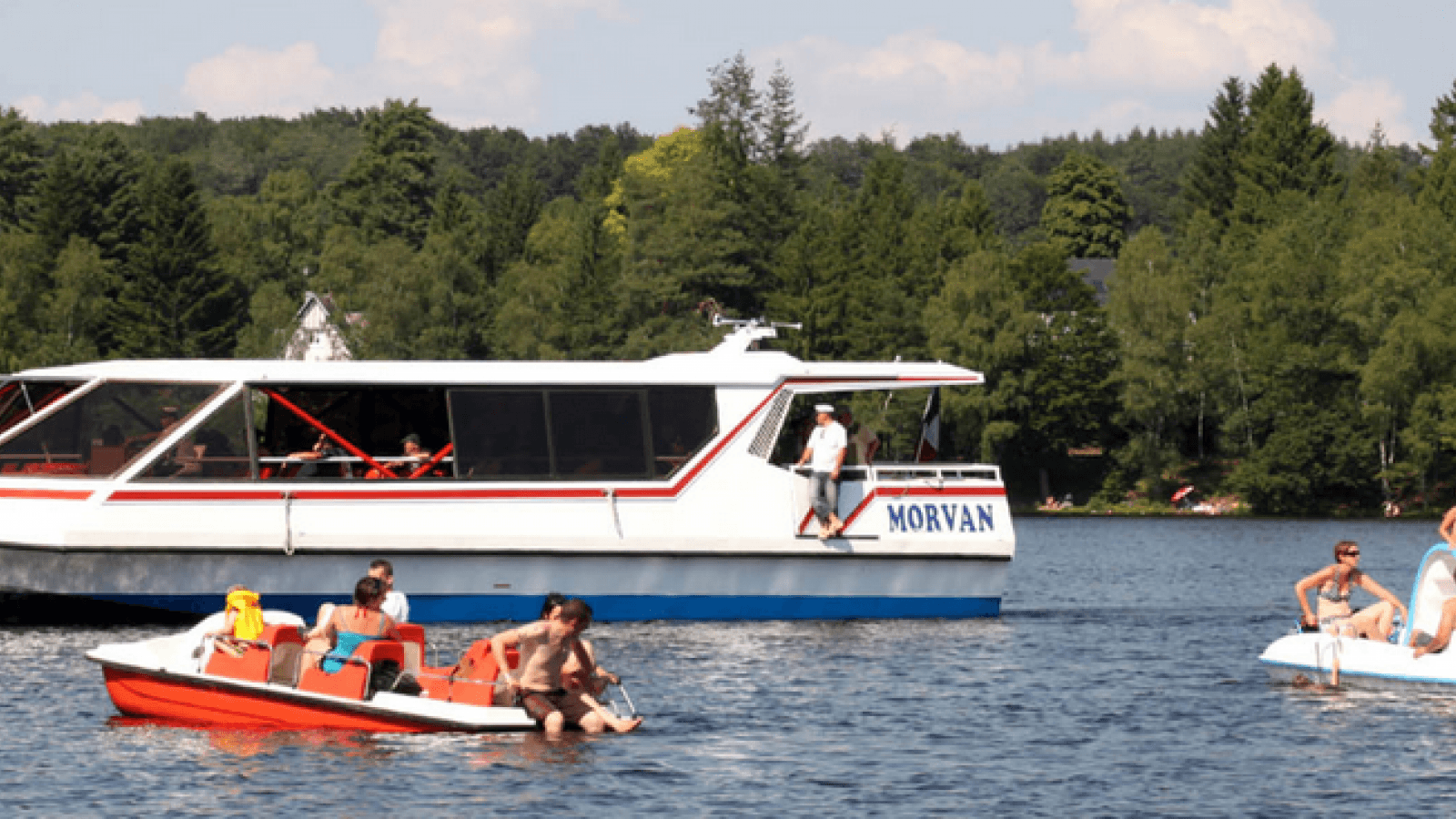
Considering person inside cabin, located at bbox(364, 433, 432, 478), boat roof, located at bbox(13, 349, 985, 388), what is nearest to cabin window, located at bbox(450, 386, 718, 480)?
boat roof, located at bbox(13, 349, 985, 388)

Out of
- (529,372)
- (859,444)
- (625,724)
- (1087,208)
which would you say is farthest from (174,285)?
(625,724)

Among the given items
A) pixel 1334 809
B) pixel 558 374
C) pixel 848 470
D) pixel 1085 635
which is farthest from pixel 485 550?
pixel 1334 809

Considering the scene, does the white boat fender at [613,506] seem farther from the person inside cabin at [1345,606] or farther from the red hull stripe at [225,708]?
the person inside cabin at [1345,606]

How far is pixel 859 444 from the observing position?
28.0 m

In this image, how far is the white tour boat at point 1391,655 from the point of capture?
2120 cm

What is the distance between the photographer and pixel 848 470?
27.5 metres

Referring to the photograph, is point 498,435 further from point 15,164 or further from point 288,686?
point 15,164

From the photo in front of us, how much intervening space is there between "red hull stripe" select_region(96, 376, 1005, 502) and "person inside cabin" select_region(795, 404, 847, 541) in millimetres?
922

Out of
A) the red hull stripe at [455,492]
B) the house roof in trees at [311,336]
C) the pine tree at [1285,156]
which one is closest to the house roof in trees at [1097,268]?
the pine tree at [1285,156]

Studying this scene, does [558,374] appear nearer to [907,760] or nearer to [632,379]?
[632,379]

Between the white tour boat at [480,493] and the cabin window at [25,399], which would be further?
the cabin window at [25,399]

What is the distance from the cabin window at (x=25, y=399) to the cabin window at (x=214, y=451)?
1786mm

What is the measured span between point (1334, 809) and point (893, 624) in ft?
35.6

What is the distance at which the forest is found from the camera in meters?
81.5
